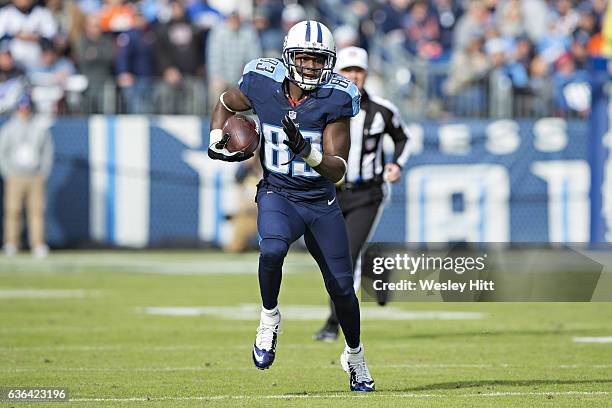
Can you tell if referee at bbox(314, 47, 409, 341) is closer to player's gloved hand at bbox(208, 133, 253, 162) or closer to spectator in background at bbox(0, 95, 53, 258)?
player's gloved hand at bbox(208, 133, 253, 162)

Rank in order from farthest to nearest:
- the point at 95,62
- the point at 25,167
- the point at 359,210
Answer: the point at 95,62
the point at 25,167
the point at 359,210

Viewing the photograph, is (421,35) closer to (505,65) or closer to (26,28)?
(505,65)

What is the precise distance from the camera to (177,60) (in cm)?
1884

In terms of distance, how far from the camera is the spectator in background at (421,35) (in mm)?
20516

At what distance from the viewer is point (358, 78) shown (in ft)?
32.2

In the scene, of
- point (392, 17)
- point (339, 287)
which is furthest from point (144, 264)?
point (339, 287)

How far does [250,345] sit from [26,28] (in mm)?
10349

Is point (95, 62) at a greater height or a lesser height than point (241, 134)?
lesser

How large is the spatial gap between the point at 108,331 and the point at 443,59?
11098 mm

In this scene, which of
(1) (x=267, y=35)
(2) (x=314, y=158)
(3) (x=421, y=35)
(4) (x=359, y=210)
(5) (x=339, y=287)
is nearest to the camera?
(2) (x=314, y=158)

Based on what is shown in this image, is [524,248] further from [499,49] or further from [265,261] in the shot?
[265,261]

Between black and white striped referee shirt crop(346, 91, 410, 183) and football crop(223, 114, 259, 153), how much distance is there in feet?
9.33

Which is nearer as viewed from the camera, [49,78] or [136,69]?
[49,78]

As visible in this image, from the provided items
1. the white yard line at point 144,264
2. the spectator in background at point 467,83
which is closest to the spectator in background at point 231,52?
the white yard line at point 144,264
